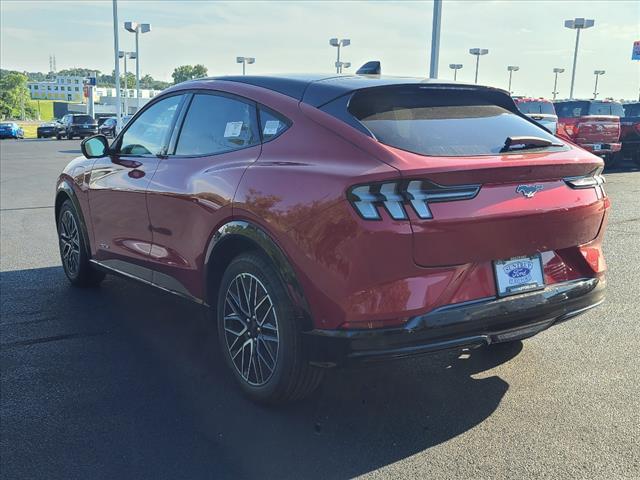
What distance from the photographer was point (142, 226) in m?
4.52

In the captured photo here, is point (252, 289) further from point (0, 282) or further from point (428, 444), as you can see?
point (0, 282)

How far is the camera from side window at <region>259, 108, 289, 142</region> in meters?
3.47

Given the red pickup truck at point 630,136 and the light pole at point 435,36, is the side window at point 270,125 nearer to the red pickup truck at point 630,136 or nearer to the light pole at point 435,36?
the red pickup truck at point 630,136

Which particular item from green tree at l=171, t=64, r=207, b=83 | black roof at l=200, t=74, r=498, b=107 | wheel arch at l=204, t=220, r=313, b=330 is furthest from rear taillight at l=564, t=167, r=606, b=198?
green tree at l=171, t=64, r=207, b=83

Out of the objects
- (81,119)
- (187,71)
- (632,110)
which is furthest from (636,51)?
(187,71)

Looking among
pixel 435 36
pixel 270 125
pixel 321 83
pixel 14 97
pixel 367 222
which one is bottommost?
pixel 367 222

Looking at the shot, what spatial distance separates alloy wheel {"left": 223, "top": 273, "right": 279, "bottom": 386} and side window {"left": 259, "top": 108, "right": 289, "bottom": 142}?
0.77 m

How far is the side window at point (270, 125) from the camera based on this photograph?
11.4 ft

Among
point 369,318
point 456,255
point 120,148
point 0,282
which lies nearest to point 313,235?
point 369,318

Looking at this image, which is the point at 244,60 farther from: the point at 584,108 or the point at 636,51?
the point at 584,108

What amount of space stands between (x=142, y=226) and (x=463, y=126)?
235 centimetres

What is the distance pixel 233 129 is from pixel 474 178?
1535mm

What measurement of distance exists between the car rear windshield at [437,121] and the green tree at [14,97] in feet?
441

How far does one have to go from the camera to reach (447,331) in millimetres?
2945
